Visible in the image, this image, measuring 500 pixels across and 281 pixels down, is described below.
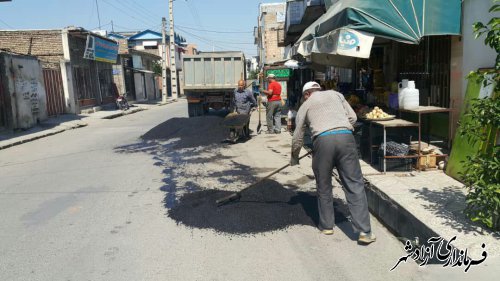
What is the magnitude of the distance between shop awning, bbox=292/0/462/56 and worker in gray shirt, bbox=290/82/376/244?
2316mm

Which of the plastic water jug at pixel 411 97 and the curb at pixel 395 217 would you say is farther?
the plastic water jug at pixel 411 97

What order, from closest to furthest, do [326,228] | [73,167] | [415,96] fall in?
[326,228] < [415,96] < [73,167]

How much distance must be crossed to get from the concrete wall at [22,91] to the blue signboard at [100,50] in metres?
7.08

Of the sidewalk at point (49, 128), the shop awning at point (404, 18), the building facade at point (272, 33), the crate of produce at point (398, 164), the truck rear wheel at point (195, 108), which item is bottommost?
the sidewalk at point (49, 128)

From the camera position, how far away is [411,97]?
22.6ft

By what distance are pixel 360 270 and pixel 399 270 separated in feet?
1.11

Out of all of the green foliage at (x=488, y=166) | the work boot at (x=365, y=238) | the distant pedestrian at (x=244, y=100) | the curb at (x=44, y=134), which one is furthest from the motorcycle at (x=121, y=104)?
the green foliage at (x=488, y=166)

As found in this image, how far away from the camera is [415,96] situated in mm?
6895

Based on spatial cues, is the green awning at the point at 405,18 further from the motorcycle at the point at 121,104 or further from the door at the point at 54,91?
the motorcycle at the point at 121,104

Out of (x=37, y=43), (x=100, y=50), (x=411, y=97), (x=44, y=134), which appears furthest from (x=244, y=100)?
(x=100, y=50)

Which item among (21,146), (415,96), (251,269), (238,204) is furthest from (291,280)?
(21,146)

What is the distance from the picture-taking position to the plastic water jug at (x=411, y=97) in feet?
22.6

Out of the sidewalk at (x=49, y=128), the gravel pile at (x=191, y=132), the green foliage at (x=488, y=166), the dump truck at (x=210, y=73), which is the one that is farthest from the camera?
the dump truck at (x=210, y=73)

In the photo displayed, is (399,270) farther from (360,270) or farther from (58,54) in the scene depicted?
(58,54)
